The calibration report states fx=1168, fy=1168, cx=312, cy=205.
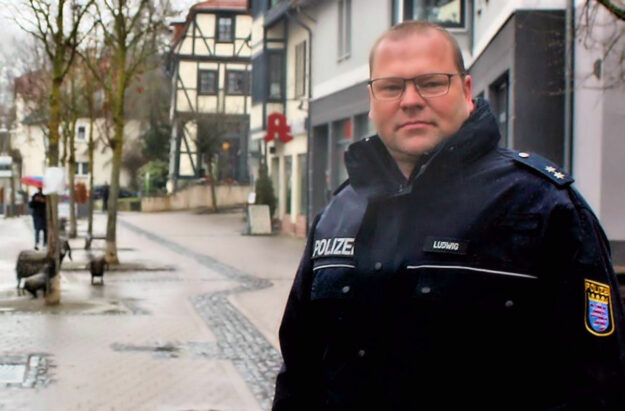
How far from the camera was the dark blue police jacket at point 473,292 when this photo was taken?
96.0 inches

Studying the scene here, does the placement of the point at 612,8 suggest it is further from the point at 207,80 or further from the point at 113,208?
the point at 207,80

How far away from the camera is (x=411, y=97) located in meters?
2.72

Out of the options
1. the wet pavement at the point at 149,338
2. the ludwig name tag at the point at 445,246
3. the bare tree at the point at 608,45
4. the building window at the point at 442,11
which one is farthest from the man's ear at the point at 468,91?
the building window at the point at 442,11

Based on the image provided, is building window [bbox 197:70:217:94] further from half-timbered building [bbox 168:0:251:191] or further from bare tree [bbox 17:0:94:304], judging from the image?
bare tree [bbox 17:0:94:304]

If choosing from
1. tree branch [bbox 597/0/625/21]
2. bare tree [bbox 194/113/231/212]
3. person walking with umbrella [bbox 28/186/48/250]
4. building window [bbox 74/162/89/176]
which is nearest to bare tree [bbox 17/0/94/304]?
tree branch [bbox 597/0/625/21]

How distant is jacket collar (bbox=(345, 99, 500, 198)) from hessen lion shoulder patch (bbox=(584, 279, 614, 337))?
413mm

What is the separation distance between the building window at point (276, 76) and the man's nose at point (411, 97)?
32655 millimetres

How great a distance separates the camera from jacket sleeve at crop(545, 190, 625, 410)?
239cm

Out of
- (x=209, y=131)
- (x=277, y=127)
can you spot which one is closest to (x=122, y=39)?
(x=277, y=127)

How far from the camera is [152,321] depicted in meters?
12.6

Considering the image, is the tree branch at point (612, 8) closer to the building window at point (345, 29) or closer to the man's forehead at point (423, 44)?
the man's forehead at point (423, 44)

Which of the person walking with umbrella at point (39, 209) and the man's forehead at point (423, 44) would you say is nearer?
the man's forehead at point (423, 44)

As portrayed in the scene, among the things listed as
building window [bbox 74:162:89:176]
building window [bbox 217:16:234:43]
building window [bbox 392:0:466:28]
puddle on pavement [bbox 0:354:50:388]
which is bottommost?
puddle on pavement [bbox 0:354:50:388]

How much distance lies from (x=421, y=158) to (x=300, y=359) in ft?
2.03
